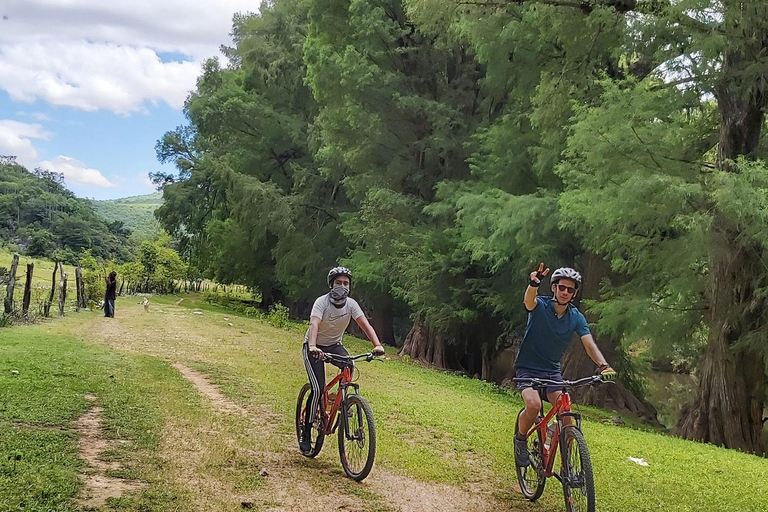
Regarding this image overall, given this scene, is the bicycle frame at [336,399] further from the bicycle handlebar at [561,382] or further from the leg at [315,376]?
the bicycle handlebar at [561,382]

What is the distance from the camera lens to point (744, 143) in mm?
10773

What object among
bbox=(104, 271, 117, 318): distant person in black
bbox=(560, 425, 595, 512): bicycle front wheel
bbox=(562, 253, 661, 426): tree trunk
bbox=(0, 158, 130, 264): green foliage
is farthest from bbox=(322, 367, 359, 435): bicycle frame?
bbox=(0, 158, 130, 264): green foliage

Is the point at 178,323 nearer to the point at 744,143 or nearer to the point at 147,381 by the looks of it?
the point at 147,381

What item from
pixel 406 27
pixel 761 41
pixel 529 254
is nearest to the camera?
pixel 761 41

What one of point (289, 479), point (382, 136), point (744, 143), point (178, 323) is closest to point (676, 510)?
point (289, 479)

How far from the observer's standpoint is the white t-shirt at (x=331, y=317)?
241 inches

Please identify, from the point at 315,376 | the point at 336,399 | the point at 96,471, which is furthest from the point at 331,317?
the point at 96,471

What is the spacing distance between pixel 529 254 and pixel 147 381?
726cm

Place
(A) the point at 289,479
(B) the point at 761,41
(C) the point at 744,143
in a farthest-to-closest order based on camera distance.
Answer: (C) the point at 744,143
(B) the point at 761,41
(A) the point at 289,479

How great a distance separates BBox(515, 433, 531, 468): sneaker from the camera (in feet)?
18.3

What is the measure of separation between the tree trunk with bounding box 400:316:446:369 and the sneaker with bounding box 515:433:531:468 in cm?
1372

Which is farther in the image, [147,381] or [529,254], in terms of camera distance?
[529,254]

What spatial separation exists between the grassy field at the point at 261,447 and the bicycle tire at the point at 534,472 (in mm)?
106

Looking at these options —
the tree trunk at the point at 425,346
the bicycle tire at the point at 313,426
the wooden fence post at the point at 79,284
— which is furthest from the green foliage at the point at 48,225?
the bicycle tire at the point at 313,426
